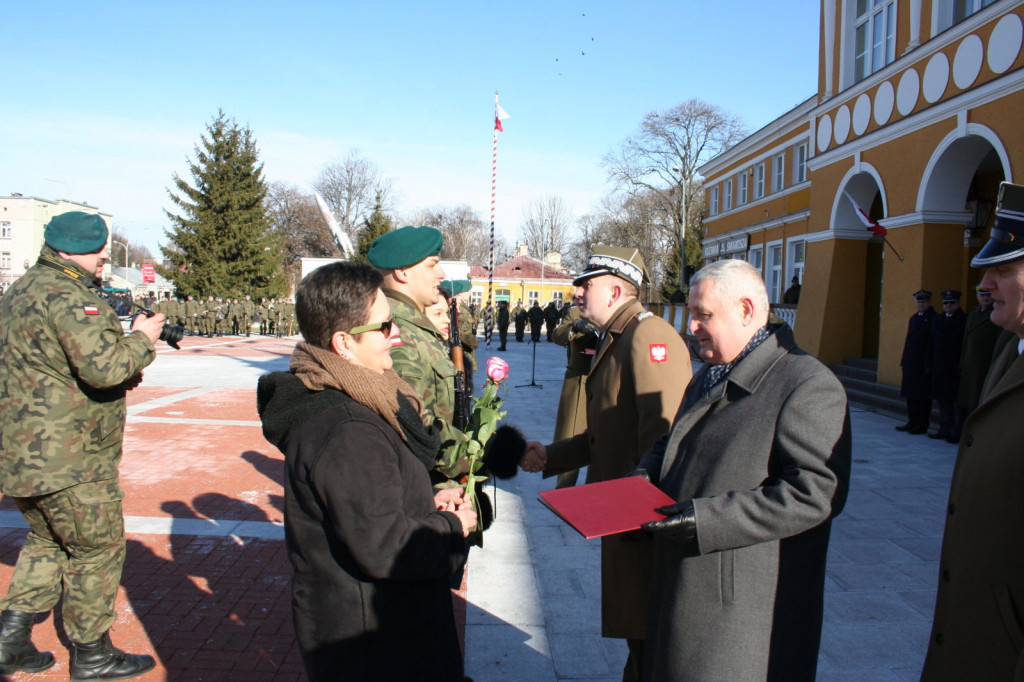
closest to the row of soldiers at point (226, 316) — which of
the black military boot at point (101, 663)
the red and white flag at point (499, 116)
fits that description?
the red and white flag at point (499, 116)

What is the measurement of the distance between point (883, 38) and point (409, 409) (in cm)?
1372

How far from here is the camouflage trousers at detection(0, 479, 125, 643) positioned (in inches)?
118

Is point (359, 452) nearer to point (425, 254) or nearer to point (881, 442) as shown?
point (425, 254)

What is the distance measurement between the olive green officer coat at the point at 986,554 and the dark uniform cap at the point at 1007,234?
0.95 feet

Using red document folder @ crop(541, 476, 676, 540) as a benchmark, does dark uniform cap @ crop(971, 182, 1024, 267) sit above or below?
above

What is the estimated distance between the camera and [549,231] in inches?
3236

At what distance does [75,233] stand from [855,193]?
44.8 ft

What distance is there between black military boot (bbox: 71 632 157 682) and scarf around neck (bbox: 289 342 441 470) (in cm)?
214

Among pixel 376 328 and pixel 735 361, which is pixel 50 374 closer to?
pixel 376 328

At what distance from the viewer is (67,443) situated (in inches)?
116

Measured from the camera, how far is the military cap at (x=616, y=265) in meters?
3.01

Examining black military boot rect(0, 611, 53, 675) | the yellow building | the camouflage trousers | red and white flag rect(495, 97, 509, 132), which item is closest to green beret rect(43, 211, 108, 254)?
the camouflage trousers

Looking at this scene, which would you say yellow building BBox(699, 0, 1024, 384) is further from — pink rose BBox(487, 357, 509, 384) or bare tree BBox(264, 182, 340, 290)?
bare tree BBox(264, 182, 340, 290)

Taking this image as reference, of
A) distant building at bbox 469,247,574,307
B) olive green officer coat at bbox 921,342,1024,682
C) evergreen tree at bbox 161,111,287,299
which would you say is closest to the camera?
olive green officer coat at bbox 921,342,1024,682
